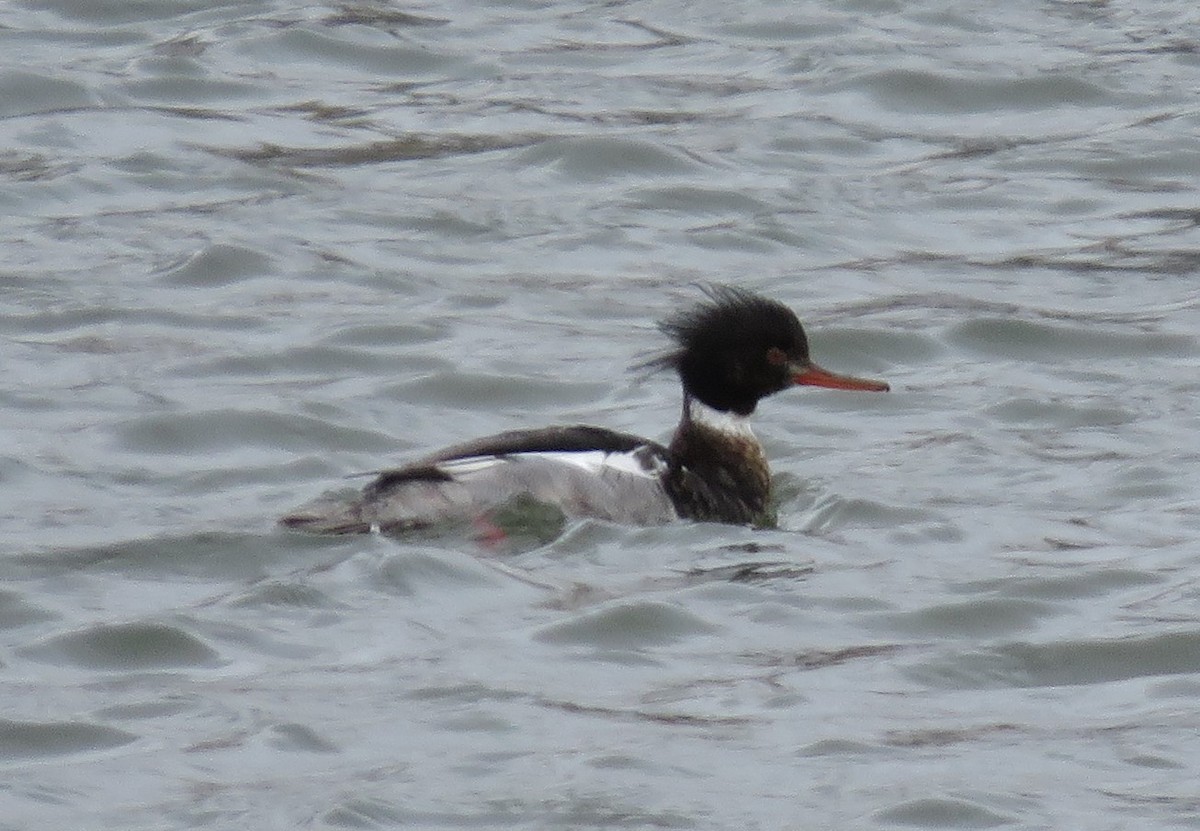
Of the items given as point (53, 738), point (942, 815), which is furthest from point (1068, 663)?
point (53, 738)

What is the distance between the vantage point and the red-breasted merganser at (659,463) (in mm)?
8352

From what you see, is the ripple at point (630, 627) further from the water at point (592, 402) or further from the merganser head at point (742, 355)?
the merganser head at point (742, 355)

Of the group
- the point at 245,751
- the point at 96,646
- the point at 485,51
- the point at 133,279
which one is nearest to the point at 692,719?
the point at 245,751

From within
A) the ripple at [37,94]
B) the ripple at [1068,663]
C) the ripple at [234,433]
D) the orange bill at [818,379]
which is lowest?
the ripple at [234,433]

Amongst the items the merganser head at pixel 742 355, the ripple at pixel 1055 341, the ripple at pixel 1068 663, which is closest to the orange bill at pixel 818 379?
the merganser head at pixel 742 355

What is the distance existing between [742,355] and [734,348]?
0.04 m

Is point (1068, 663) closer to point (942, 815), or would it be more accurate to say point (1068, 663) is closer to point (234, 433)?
point (942, 815)

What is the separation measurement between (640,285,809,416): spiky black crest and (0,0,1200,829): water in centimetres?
43

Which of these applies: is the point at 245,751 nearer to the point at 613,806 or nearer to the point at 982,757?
the point at 613,806

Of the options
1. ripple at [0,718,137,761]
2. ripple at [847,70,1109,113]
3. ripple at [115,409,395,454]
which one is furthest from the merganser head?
ripple at [847,70,1109,113]

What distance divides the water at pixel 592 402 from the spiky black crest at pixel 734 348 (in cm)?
43

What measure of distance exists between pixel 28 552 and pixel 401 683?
5.20 feet

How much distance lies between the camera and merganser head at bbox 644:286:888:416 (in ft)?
29.7

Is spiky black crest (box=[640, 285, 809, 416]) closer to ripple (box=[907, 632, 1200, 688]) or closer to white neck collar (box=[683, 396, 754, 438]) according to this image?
white neck collar (box=[683, 396, 754, 438])
